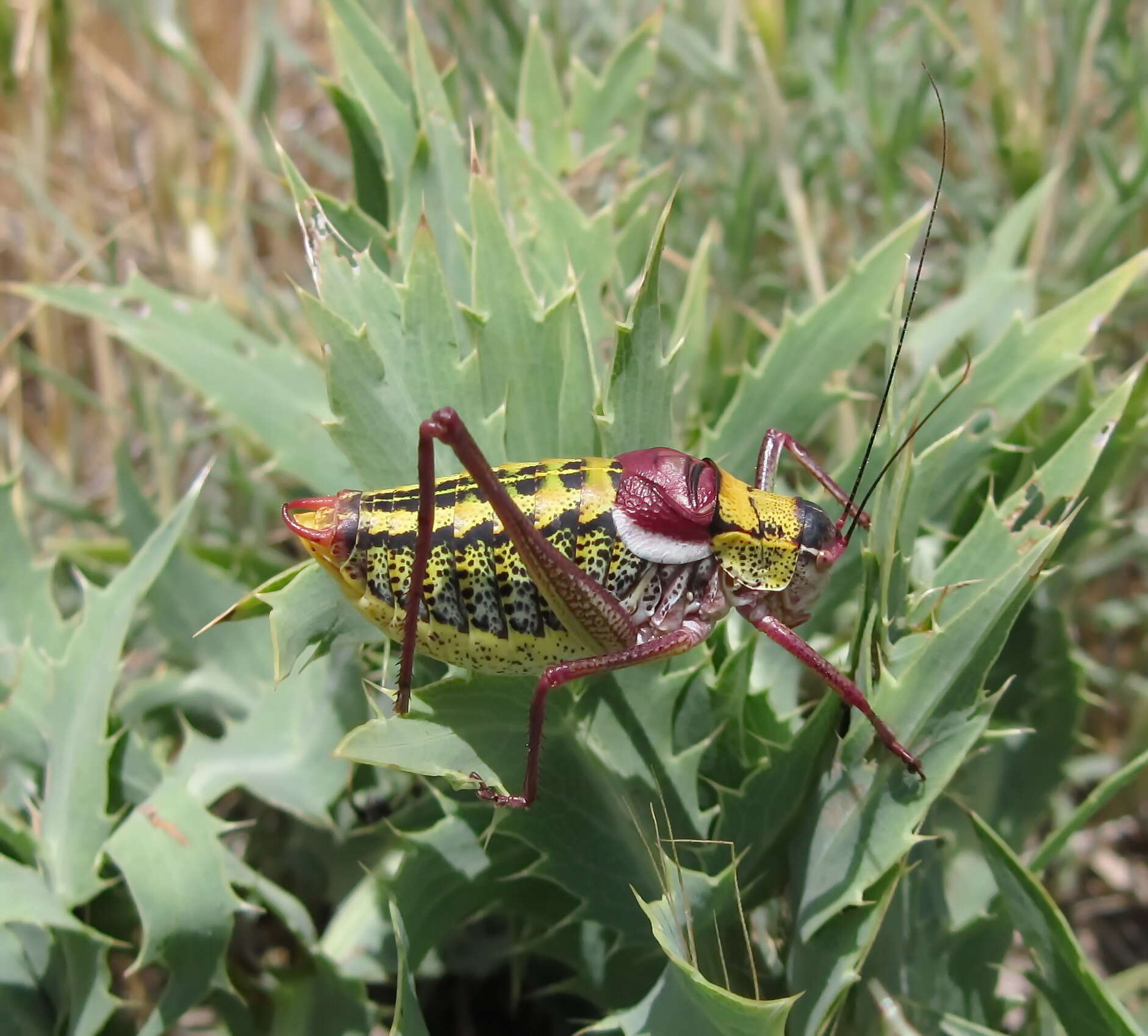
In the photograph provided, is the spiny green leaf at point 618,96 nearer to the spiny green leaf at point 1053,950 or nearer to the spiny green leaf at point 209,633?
the spiny green leaf at point 209,633

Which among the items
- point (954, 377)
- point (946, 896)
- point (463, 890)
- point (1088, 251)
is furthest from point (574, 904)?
point (1088, 251)

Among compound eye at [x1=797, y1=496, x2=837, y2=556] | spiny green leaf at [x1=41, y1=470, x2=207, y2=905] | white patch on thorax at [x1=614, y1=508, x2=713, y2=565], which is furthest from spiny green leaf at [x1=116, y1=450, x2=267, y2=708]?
compound eye at [x1=797, y1=496, x2=837, y2=556]

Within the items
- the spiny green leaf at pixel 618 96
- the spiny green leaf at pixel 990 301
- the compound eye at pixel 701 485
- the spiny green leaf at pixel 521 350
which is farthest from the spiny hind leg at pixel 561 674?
the spiny green leaf at pixel 618 96

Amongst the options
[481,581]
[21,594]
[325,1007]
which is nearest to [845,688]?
[481,581]

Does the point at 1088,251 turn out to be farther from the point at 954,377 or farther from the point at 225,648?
the point at 225,648

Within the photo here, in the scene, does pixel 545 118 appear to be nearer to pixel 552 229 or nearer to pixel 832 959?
pixel 552 229
